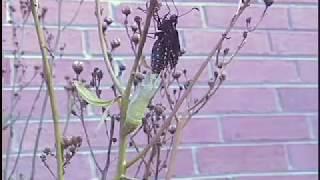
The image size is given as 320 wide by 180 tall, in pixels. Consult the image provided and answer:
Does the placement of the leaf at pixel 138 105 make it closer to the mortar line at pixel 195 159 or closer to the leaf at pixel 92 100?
the leaf at pixel 92 100

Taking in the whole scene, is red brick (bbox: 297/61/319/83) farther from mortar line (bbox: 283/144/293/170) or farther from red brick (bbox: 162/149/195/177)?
red brick (bbox: 162/149/195/177)

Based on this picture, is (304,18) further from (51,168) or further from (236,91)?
(51,168)

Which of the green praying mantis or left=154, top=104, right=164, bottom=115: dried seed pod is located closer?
the green praying mantis

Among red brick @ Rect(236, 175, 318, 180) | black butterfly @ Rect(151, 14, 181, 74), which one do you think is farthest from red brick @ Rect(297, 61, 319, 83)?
black butterfly @ Rect(151, 14, 181, 74)

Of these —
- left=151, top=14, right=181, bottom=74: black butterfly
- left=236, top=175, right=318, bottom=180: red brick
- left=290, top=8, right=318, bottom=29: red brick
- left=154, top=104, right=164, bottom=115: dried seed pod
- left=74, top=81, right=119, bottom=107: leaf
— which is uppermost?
left=290, top=8, right=318, bottom=29: red brick

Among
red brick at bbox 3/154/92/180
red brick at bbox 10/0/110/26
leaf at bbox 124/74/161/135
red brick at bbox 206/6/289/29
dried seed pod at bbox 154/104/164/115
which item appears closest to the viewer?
leaf at bbox 124/74/161/135

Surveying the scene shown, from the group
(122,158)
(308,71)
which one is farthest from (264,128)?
(122,158)
